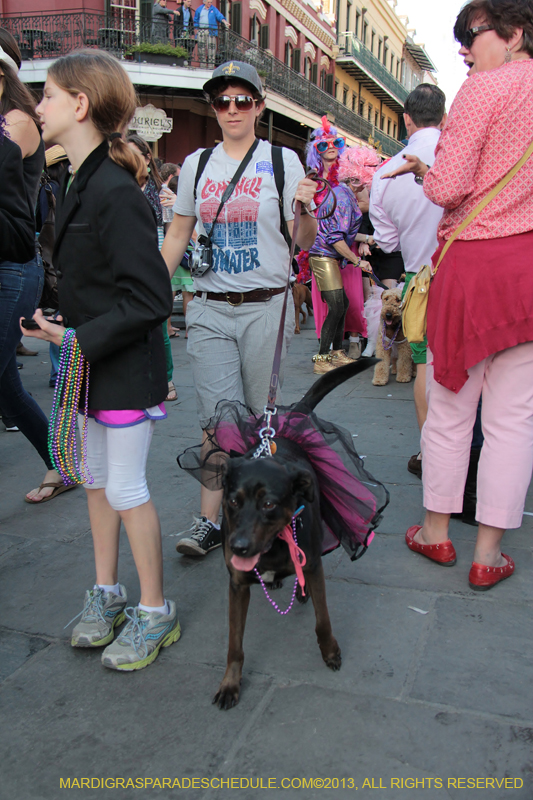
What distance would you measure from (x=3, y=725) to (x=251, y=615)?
3.25 ft

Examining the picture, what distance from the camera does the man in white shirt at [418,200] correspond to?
150 inches

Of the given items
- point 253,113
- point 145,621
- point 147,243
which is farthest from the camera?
point 253,113

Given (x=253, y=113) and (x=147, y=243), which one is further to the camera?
(x=253, y=113)

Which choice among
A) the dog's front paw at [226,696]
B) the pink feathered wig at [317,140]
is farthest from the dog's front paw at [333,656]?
the pink feathered wig at [317,140]

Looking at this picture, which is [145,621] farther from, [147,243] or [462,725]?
[147,243]

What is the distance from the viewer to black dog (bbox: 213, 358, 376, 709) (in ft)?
6.26

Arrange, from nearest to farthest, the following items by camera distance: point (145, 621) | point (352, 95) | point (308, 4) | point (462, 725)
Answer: point (462, 725) < point (145, 621) < point (308, 4) < point (352, 95)

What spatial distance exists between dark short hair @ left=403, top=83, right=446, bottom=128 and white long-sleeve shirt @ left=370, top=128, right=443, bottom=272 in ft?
0.22

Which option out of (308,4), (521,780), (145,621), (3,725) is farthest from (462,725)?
(308,4)

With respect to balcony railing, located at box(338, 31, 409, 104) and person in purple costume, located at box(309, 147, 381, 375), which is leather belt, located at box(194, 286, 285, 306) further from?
balcony railing, located at box(338, 31, 409, 104)

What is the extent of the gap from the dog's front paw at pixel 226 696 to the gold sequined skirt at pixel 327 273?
18.0ft

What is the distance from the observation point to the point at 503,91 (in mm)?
2441

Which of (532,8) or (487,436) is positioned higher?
(532,8)

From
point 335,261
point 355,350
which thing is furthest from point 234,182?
point 355,350
